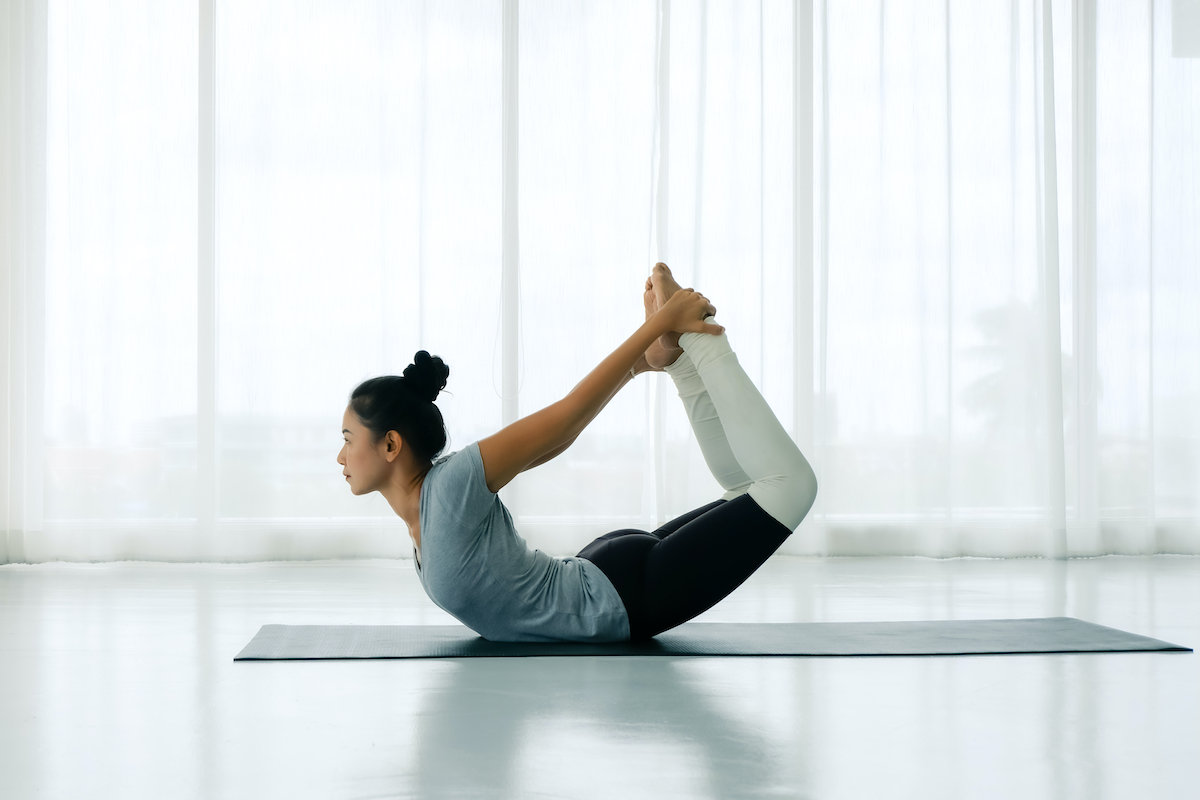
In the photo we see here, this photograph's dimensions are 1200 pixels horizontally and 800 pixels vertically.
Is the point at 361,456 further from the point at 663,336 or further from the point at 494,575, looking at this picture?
the point at 663,336

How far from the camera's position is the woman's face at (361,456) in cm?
167

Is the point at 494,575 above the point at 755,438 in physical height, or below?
below

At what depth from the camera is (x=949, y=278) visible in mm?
3689

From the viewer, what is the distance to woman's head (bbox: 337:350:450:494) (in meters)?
1.67

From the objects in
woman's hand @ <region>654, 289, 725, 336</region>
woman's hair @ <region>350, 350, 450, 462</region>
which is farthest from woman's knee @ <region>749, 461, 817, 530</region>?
woman's hair @ <region>350, 350, 450, 462</region>

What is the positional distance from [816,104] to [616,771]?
314 centimetres

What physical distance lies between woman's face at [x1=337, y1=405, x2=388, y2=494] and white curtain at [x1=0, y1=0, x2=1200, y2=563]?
1803mm

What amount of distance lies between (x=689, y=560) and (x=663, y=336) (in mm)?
416

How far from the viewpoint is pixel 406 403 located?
66.2 inches

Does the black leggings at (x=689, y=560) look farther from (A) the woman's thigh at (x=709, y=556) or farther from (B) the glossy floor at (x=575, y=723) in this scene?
(B) the glossy floor at (x=575, y=723)

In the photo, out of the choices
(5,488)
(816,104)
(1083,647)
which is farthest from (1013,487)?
(5,488)

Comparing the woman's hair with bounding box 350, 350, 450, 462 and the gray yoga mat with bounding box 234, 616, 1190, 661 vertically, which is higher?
the woman's hair with bounding box 350, 350, 450, 462

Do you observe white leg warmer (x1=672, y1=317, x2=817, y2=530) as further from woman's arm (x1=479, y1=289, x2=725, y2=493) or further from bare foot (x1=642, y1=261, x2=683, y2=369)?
woman's arm (x1=479, y1=289, x2=725, y2=493)

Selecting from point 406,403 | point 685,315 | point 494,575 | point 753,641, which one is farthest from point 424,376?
point 753,641
